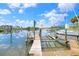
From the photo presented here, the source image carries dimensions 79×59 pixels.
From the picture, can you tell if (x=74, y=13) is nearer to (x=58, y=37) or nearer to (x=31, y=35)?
(x=58, y=37)

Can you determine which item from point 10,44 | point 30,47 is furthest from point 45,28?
point 10,44

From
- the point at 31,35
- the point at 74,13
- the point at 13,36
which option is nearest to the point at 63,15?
the point at 74,13

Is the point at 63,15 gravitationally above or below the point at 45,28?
above

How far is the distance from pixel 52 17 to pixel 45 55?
474 mm

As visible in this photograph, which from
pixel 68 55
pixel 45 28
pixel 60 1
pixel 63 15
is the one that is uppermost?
pixel 60 1

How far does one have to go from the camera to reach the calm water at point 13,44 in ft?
7.47

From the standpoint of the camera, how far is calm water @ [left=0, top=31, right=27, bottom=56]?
228cm

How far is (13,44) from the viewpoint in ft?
7.54

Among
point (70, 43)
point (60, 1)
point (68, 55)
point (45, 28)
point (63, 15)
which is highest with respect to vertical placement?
point (60, 1)

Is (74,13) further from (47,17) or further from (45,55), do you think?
(45,55)

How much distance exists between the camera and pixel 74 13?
2.28 m

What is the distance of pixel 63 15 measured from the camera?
7.50ft

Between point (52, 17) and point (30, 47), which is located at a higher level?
point (52, 17)

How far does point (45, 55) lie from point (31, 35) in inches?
12.0
